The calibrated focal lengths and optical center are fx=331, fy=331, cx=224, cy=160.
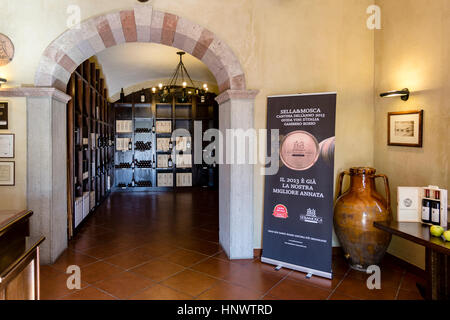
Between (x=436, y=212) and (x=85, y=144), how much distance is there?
5.37m

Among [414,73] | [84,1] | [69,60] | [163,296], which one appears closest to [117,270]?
[163,296]

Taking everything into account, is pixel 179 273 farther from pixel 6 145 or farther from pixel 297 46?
pixel 297 46

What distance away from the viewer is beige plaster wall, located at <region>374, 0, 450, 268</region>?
3365 mm

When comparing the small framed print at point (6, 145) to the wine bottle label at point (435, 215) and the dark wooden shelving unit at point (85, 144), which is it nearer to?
the dark wooden shelving unit at point (85, 144)

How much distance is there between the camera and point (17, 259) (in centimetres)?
202

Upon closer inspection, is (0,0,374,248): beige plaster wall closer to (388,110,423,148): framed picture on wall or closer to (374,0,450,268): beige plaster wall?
(374,0,450,268): beige plaster wall

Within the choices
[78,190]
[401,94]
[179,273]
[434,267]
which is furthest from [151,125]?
[434,267]

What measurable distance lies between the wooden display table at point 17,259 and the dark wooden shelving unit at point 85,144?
2669mm

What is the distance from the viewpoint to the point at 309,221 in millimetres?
3758

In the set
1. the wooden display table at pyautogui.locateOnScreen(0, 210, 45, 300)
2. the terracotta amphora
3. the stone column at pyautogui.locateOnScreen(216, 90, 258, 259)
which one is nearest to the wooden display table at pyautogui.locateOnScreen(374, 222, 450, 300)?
the terracotta amphora

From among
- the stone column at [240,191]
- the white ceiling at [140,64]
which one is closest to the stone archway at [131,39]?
the stone column at [240,191]

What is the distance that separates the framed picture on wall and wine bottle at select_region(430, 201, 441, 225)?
0.94m

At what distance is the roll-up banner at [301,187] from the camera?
12.1ft

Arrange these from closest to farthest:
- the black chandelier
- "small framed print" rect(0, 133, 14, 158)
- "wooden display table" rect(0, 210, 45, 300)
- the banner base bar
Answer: "wooden display table" rect(0, 210, 45, 300) → the banner base bar → "small framed print" rect(0, 133, 14, 158) → the black chandelier
